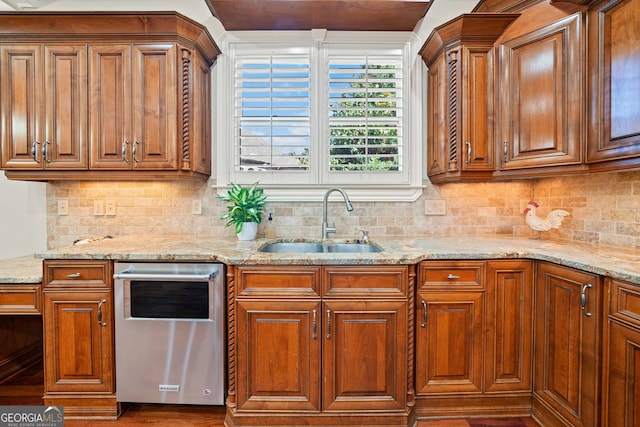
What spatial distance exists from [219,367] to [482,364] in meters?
1.51

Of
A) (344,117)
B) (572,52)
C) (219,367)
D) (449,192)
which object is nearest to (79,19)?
(344,117)

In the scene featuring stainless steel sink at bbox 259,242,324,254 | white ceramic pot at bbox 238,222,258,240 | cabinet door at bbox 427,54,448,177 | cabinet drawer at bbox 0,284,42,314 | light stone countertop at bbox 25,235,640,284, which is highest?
cabinet door at bbox 427,54,448,177

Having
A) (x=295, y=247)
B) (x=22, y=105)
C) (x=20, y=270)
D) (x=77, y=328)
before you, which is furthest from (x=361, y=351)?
(x=22, y=105)

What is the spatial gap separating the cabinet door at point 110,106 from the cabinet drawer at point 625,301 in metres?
2.78

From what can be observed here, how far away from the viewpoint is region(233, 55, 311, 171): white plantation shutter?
2.54 meters

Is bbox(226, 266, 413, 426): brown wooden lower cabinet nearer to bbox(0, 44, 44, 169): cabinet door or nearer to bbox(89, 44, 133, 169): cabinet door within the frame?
bbox(89, 44, 133, 169): cabinet door

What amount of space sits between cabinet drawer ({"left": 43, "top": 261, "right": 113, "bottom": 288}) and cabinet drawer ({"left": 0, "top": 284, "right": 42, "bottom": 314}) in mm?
148

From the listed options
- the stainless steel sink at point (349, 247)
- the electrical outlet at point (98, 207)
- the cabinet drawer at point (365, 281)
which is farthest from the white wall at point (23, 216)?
the cabinet drawer at point (365, 281)

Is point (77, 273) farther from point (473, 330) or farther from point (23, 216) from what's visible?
point (473, 330)

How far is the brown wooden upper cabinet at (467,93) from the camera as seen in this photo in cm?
213

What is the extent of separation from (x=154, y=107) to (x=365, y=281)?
1783mm

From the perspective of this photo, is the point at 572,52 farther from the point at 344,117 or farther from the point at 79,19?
the point at 79,19

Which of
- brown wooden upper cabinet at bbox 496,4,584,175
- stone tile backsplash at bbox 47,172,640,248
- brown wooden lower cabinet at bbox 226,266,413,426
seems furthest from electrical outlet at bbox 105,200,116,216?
brown wooden upper cabinet at bbox 496,4,584,175

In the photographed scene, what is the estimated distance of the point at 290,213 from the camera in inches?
102
